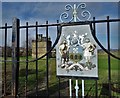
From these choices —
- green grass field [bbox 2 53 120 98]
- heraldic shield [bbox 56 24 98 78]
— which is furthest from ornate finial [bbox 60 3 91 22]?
green grass field [bbox 2 53 120 98]

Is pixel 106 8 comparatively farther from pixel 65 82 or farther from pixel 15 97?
pixel 15 97

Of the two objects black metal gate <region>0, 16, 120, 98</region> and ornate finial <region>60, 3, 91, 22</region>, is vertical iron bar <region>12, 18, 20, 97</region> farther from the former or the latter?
ornate finial <region>60, 3, 91, 22</region>

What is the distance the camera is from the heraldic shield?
1.46m

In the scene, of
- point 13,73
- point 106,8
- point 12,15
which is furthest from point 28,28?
point 106,8

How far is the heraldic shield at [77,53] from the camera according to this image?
1465 millimetres

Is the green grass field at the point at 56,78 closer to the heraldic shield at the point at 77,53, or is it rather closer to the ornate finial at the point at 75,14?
the heraldic shield at the point at 77,53

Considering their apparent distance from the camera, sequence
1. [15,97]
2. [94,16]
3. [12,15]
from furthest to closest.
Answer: [12,15], [15,97], [94,16]

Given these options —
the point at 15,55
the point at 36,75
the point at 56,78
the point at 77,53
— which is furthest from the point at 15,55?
the point at 77,53

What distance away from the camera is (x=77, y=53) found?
4.93 feet

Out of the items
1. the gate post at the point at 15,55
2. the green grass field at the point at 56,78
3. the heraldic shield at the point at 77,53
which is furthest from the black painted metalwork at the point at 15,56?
the heraldic shield at the point at 77,53

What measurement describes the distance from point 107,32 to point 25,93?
2.89ft

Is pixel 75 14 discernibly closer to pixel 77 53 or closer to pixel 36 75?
pixel 77 53

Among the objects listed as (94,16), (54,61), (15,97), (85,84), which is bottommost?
(15,97)

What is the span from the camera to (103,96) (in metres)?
1.68
